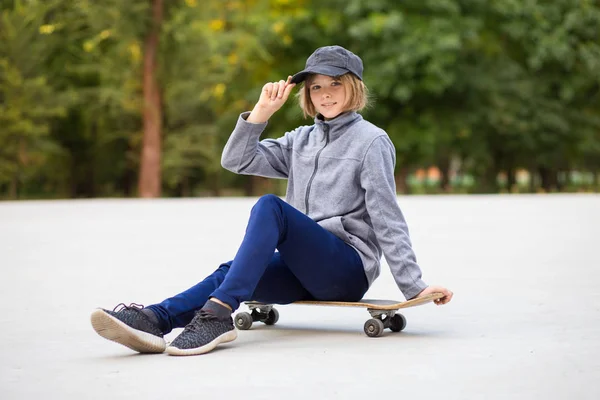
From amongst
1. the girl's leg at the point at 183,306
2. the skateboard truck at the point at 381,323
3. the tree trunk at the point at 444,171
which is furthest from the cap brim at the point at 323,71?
the tree trunk at the point at 444,171

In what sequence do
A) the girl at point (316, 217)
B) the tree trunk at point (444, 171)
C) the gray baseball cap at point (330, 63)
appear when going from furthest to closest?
1. the tree trunk at point (444, 171)
2. the gray baseball cap at point (330, 63)
3. the girl at point (316, 217)

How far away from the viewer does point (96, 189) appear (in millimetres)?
35750

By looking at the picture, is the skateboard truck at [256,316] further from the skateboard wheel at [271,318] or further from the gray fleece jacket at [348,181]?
the gray fleece jacket at [348,181]

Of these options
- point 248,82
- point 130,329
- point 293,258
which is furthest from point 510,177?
point 130,329

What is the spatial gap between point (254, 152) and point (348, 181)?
1.67ft

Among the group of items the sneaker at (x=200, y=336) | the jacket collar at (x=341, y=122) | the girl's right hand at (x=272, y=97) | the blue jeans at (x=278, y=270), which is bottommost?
the sneaker at (x=200, y=336)

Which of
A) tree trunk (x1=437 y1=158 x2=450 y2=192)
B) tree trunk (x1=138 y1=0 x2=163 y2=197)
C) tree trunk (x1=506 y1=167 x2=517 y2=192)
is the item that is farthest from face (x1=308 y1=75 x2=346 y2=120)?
tree trunk (x1=437 y1=158 x2=450 y2=192)

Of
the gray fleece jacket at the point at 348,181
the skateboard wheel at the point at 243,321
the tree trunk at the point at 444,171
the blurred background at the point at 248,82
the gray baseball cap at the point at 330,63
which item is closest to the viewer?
the gray fleece jacket at the point at 348,181

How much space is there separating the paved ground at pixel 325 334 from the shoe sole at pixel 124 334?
58 mm

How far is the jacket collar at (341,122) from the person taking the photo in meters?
5.34

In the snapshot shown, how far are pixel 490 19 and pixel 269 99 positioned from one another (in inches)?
1315

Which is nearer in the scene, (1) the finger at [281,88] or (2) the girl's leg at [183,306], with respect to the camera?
(2) the girl's leg at [183,306]

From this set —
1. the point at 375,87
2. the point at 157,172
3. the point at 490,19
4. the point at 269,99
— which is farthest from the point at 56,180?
the point at 269,99

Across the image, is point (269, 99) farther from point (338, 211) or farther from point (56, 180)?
point (56, 180)
